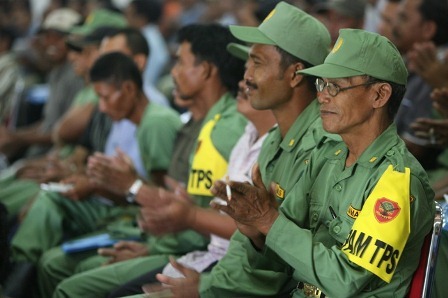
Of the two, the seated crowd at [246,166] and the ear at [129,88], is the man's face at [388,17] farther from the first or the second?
the ear at [129,88]

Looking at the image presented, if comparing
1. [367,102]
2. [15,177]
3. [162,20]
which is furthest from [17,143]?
[367,102]

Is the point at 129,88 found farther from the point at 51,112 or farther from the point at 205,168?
the point at 51,112

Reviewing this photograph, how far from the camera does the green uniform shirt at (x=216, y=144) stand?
400 cm

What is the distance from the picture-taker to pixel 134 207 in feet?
16.5

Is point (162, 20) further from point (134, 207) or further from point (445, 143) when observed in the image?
point (445, 143)

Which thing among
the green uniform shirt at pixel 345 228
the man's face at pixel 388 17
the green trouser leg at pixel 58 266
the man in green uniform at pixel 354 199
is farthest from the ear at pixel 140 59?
the green uniform shirt at pixel 345 228

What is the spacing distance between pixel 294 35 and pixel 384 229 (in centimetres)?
112

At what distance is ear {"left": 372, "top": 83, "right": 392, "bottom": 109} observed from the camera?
2.90 m

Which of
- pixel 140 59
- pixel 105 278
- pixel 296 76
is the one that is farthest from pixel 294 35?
pixel 140 59

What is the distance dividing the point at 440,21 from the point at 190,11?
17.2 feet

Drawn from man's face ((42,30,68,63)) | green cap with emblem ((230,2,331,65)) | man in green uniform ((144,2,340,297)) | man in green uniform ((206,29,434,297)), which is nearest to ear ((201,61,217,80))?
man in green uniform ((144,2,340,297))

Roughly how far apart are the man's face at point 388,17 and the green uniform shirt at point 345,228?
2619 millimetres

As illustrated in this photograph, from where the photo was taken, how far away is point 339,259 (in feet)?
8.92

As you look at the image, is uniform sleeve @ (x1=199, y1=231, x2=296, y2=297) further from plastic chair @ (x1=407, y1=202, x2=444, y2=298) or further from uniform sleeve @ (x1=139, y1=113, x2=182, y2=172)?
uniform sleeve @ (x1=139, y1=113, x2=182, y2=172)
